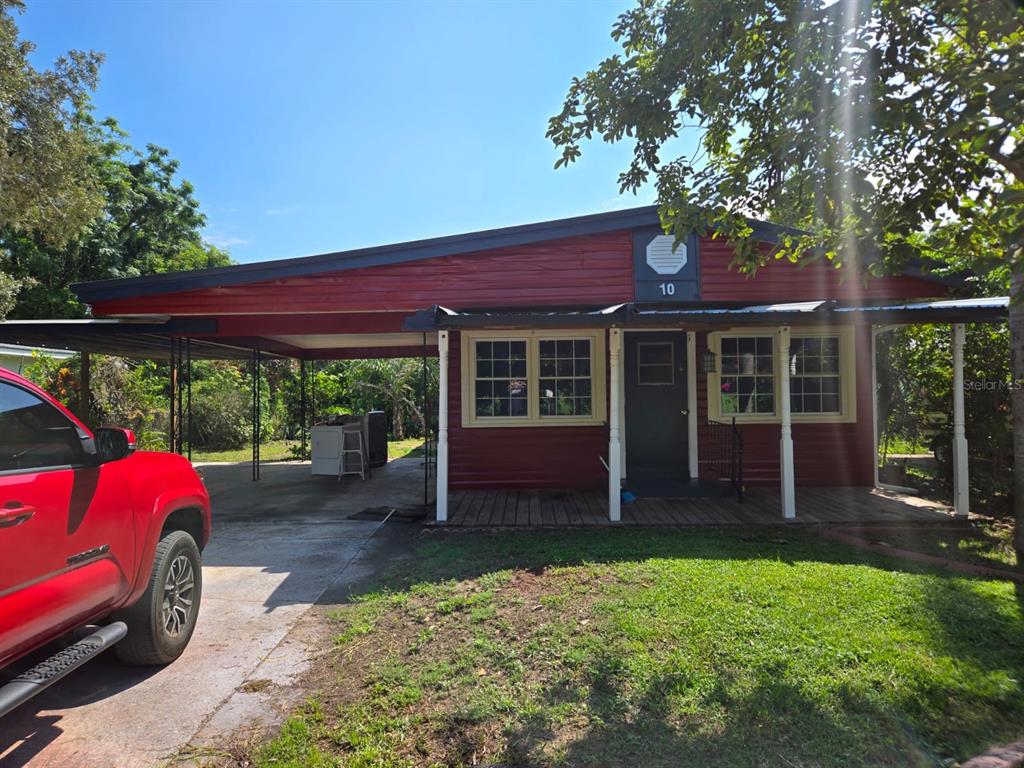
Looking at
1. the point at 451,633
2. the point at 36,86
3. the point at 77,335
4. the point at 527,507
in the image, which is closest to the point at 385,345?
the point at 77,335

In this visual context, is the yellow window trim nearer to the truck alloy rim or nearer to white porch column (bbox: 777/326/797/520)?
white porch column (bbox: 777/326/797/520)

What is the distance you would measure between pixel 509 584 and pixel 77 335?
7.32 m

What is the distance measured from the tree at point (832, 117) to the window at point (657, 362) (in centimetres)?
389

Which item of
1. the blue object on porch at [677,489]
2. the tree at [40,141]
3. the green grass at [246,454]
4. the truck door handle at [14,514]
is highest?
the tree at [40,141]

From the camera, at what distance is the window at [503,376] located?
28.1 feet

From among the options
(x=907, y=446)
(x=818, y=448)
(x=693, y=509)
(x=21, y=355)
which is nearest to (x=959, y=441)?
(x=818, y=448)

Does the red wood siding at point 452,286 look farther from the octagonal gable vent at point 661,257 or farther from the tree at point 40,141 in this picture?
the tree at point 40,141

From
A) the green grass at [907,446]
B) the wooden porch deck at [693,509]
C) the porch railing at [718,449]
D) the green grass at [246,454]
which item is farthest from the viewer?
the green grass at [246,454]

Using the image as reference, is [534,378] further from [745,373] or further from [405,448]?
[405,448]

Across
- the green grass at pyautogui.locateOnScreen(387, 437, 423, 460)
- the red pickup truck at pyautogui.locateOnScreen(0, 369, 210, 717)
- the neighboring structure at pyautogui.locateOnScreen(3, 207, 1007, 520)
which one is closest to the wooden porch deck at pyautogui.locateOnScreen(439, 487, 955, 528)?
the neighboring structure at pyautogui.locateOnScreen(3, 207, 1007, 520)

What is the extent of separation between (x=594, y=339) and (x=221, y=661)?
6266 millimetres

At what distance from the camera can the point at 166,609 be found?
349 centimetres

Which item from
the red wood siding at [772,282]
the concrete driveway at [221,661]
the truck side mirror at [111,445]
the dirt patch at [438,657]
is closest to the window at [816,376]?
the red wood siding at [772,282]

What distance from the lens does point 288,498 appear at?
8.98 m
